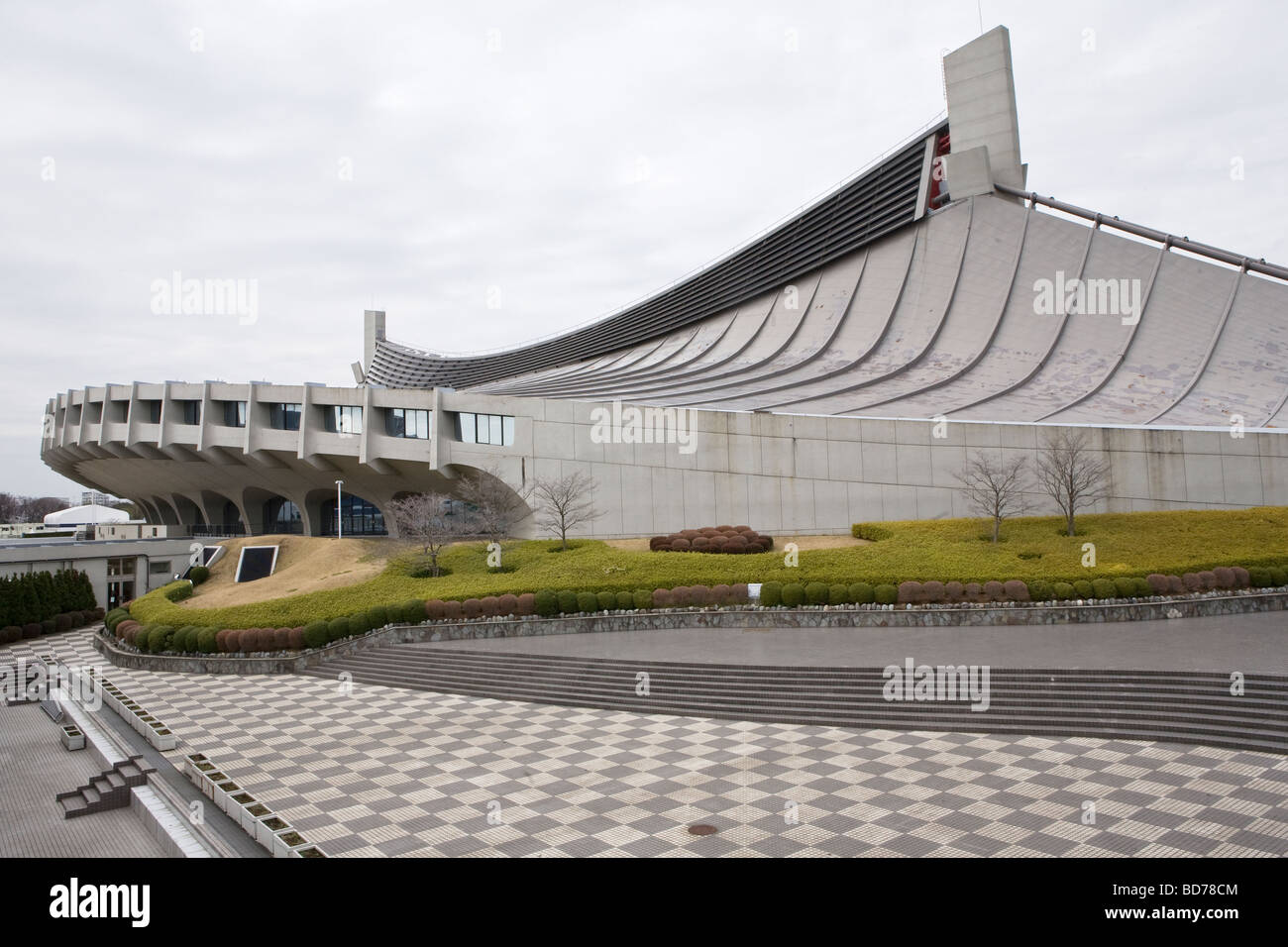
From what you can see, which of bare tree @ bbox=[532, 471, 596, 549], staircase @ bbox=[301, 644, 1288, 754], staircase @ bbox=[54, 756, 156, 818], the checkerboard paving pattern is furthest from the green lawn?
staircase @ bbox=[54, 756, 156, 818]

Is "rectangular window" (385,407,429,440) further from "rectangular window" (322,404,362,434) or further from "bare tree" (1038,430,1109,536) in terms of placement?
"bare tree" (1038,430,1109,536)

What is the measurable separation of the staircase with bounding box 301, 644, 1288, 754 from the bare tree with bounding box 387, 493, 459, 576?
700cm

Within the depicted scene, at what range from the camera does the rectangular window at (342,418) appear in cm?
2984

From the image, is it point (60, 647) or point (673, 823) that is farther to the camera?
point (60, 647)

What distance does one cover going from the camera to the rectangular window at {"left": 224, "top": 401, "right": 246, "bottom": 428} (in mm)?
32344

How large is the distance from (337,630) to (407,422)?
11900mm

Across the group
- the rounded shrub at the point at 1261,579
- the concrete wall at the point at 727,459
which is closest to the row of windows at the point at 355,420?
the concrete wall at the point at 727,459

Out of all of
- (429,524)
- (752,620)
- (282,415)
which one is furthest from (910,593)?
(282,415)

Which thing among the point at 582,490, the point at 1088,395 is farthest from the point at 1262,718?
the point at 582,490

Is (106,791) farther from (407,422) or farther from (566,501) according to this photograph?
(407,422)

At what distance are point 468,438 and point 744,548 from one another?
10956mm
